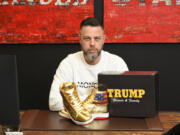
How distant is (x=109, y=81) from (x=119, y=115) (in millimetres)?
188

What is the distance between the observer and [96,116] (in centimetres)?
135

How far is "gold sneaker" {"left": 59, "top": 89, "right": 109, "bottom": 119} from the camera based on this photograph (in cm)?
136

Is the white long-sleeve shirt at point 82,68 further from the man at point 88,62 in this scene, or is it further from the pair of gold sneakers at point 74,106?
the pair of gold sneakers at point 74,106

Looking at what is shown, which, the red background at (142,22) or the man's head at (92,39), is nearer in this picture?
the man's head at (92,39)

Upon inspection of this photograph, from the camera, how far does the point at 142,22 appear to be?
2801mm

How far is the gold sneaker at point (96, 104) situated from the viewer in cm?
136

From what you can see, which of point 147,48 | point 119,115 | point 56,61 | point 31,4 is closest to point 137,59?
point 147,48

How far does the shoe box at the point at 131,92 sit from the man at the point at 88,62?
55 cm

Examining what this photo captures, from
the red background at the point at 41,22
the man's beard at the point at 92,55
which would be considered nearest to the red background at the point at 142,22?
the red background at the point at 41,22

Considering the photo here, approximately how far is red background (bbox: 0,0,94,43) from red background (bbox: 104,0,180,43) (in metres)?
0.24

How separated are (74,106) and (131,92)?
314 mm

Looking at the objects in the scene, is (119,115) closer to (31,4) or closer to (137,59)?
(137,59)

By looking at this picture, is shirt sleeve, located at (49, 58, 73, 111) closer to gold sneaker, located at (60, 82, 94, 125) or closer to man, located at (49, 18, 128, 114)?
man, located at (49, 18, 128, 114)

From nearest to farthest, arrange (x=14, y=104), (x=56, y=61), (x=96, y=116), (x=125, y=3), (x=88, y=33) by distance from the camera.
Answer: (x=14, y=104), (x=96, y=116), (x=88, y=33), (x=125, y=3), (x=56, y=61)
